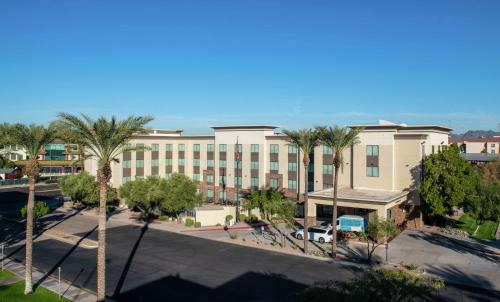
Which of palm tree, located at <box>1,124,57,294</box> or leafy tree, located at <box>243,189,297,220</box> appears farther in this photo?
leafy tree, located at <box>243,189,297,220</box>

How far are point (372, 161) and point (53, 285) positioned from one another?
38.7 metres

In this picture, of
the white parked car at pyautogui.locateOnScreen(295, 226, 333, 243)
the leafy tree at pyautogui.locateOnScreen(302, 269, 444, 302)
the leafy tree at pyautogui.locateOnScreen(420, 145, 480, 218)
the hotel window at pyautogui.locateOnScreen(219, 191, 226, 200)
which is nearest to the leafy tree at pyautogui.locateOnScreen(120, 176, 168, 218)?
the hotel window at pyautogui.locateOnScreen(219, 191, 226, 200)

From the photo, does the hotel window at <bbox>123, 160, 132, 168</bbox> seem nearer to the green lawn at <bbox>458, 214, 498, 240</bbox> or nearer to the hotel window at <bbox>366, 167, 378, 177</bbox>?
the hotel window at <bbox>366, 167, 378, 177</bbox>

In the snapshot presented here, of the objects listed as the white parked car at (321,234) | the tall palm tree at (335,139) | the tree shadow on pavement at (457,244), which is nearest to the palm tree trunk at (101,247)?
the tall palm tree at (335,139)

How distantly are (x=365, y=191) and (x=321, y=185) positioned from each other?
811 cm

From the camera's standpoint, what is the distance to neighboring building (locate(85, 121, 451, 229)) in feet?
157

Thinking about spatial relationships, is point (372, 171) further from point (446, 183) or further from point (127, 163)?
point (127, 163)

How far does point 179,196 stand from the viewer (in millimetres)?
49250

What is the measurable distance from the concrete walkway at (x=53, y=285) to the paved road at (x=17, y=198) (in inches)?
1150

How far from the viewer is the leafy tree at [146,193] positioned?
49.1 meters

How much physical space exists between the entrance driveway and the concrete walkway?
24.5m

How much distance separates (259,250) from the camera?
1479 inches

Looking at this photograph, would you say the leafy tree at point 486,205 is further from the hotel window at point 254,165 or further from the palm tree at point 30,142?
the palm tree at point 30,142

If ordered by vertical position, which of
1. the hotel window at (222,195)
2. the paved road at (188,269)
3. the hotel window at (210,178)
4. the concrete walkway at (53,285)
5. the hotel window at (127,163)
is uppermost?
the hotel window at (127,163)
